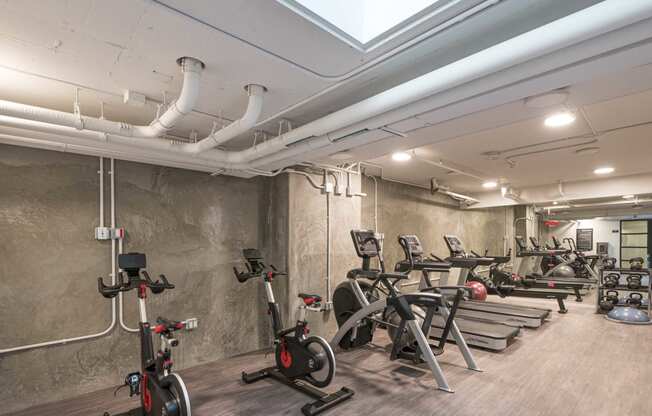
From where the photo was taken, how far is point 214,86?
2303 millimetres

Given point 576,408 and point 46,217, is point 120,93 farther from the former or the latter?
point 576,408

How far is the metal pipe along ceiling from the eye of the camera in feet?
4.38

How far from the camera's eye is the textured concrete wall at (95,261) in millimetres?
2785

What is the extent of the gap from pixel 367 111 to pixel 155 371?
2324 millimetres

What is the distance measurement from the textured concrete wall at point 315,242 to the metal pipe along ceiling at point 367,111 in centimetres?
93

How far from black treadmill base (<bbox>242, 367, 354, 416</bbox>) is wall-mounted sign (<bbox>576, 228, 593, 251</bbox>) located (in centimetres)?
1258

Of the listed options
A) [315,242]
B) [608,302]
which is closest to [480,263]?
[315,242]

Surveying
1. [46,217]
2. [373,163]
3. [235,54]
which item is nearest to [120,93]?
[235,54]

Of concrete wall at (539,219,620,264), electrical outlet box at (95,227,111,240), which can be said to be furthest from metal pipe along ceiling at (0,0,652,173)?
concrete wall at (539,219,620,264)

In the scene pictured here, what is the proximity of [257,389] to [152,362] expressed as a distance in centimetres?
110

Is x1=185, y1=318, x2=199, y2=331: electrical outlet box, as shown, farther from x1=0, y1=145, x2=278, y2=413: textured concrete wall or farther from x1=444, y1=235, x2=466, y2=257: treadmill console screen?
x1=444, y1=235, x2=466, y2=257: treadmill console screen

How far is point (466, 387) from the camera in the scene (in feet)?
9.93

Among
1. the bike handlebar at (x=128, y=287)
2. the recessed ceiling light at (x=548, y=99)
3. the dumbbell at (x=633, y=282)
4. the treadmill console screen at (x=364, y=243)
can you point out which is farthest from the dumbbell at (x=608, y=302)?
the bike handlebar at (x=128, y=287)

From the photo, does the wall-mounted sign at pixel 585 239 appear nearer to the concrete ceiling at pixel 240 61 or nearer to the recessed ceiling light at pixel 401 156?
the concrete ceiling at pixel 240 61
